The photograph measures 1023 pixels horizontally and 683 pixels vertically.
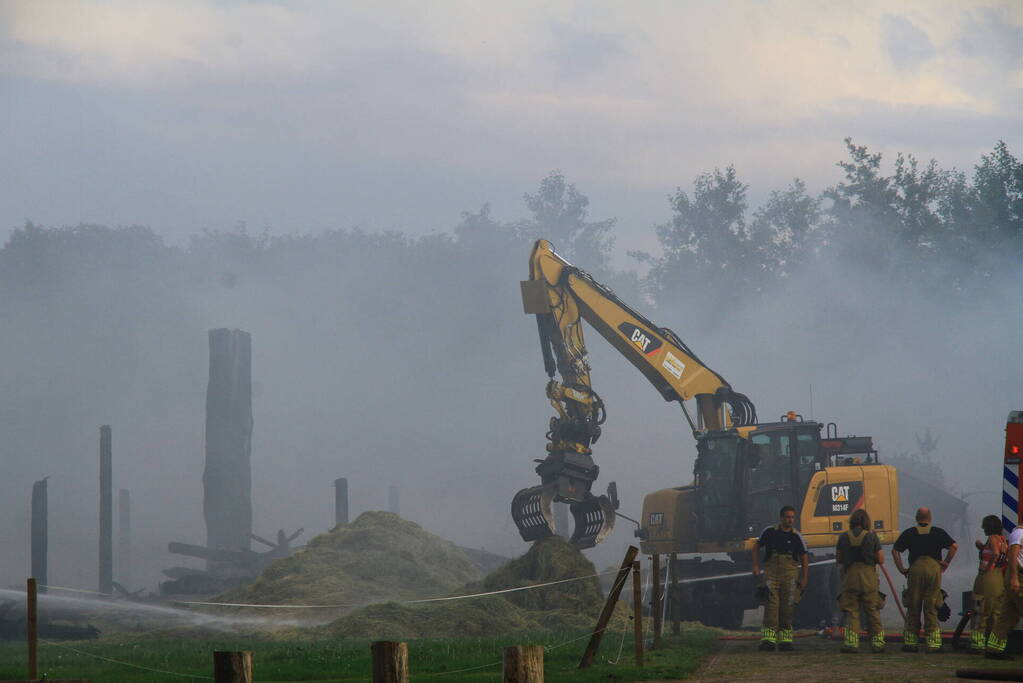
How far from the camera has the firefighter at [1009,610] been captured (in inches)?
648

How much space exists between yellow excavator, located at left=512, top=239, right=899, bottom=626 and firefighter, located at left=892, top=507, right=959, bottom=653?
6562 millimetres

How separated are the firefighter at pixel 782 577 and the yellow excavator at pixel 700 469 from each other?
5.89 m

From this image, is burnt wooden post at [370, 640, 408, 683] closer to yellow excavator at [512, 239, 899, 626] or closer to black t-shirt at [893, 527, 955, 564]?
black t-shirt at [893, 527, 955, 564]

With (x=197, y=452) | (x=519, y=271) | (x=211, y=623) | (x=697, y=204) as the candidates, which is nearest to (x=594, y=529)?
(x=211, y=623)

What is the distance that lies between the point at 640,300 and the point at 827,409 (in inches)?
517

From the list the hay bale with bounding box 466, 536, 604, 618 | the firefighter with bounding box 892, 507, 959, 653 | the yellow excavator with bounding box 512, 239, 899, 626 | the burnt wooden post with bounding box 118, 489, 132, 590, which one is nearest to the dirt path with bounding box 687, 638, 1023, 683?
the firefighter with bounding box 892, 507, 959, 653

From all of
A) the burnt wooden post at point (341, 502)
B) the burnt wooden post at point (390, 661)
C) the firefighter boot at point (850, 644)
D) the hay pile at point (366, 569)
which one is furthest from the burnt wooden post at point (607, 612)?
the burnt wooden post at point (341, 502)

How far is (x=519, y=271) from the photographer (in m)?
56.9

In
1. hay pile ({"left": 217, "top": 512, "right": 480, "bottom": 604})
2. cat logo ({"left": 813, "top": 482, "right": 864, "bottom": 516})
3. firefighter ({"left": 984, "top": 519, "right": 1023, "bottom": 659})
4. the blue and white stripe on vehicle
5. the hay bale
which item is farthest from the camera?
hay pile ({"left": 217, "top": 512, "right": 480, "bottom": 604})

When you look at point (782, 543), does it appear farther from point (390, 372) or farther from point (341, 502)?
point (390, 372)

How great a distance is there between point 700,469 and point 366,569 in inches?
269

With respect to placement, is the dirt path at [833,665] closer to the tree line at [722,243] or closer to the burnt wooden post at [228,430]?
the burnt wooden post at [228,430]

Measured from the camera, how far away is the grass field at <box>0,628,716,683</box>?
15.1 m

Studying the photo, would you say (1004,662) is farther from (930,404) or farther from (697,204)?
(697,204)
